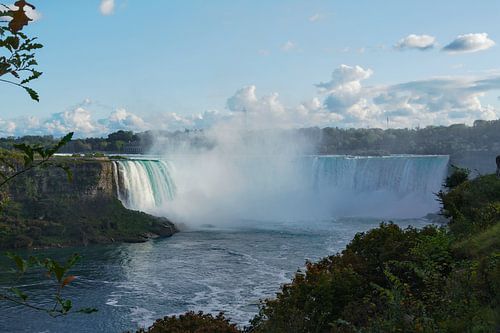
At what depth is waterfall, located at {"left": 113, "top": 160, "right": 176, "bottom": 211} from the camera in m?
51.4

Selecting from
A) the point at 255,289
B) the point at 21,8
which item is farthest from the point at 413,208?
the point at 21,8

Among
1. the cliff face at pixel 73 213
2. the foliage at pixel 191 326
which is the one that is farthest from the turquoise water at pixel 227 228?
the foliage at pixel 191 326

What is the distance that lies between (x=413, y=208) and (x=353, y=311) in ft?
171

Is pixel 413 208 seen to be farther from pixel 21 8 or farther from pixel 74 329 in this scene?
pixel 21 8

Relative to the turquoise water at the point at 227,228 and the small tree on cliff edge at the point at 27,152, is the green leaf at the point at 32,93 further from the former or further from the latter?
the turquoise water at the point at 227,228

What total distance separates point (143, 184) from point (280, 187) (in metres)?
20.1

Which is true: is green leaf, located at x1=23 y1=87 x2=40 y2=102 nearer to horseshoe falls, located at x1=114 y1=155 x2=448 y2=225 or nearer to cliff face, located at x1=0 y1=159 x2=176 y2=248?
cliff face, located at x1=0 y1=159 x2=176 y2=248

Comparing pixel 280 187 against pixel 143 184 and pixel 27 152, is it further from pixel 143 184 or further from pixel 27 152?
pixel 27 152

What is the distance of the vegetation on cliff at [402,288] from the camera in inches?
275

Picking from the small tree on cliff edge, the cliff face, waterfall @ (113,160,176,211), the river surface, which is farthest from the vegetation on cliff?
waterfall @ (113,160,176,211)

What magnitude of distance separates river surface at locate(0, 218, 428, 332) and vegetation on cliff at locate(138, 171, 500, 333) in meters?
8.83

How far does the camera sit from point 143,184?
5353 cm

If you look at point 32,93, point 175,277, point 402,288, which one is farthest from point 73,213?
point 32,93

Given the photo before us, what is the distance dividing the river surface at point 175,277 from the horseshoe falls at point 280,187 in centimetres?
1098
